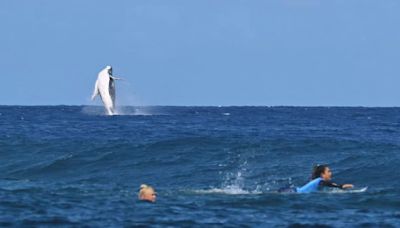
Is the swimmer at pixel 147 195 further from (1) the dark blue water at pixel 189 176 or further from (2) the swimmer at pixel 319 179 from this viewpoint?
(2) the swimmer at pixel 319 179

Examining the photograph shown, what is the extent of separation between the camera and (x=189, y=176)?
30.5m

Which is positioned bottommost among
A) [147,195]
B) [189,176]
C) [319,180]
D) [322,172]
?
[189,176]

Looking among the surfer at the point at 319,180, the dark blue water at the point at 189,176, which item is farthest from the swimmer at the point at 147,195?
the surfer at the point at 319,180

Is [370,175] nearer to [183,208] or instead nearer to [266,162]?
[266,162]

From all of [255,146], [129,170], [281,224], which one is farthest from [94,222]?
[255,146]

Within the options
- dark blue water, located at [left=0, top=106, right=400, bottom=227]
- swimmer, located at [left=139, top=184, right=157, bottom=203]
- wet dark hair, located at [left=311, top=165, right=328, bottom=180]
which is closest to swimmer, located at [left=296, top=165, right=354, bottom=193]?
wet dark hair, located at [left=311, top=165, right=328, bottom=180]

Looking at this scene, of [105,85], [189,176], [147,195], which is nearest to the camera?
[147,195]

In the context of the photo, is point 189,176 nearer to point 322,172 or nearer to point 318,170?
point 318,170

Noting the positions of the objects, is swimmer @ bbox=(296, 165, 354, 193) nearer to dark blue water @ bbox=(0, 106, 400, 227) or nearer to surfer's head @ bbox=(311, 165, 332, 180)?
surfer's head @ bbox=(311, 165, 332, 180)

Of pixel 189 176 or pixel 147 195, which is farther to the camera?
pixel 189 176

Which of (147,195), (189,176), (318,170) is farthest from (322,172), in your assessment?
(189,176)

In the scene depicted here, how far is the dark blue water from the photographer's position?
62.2ft

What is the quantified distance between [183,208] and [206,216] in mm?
1340

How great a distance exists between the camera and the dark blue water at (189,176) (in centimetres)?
1897
